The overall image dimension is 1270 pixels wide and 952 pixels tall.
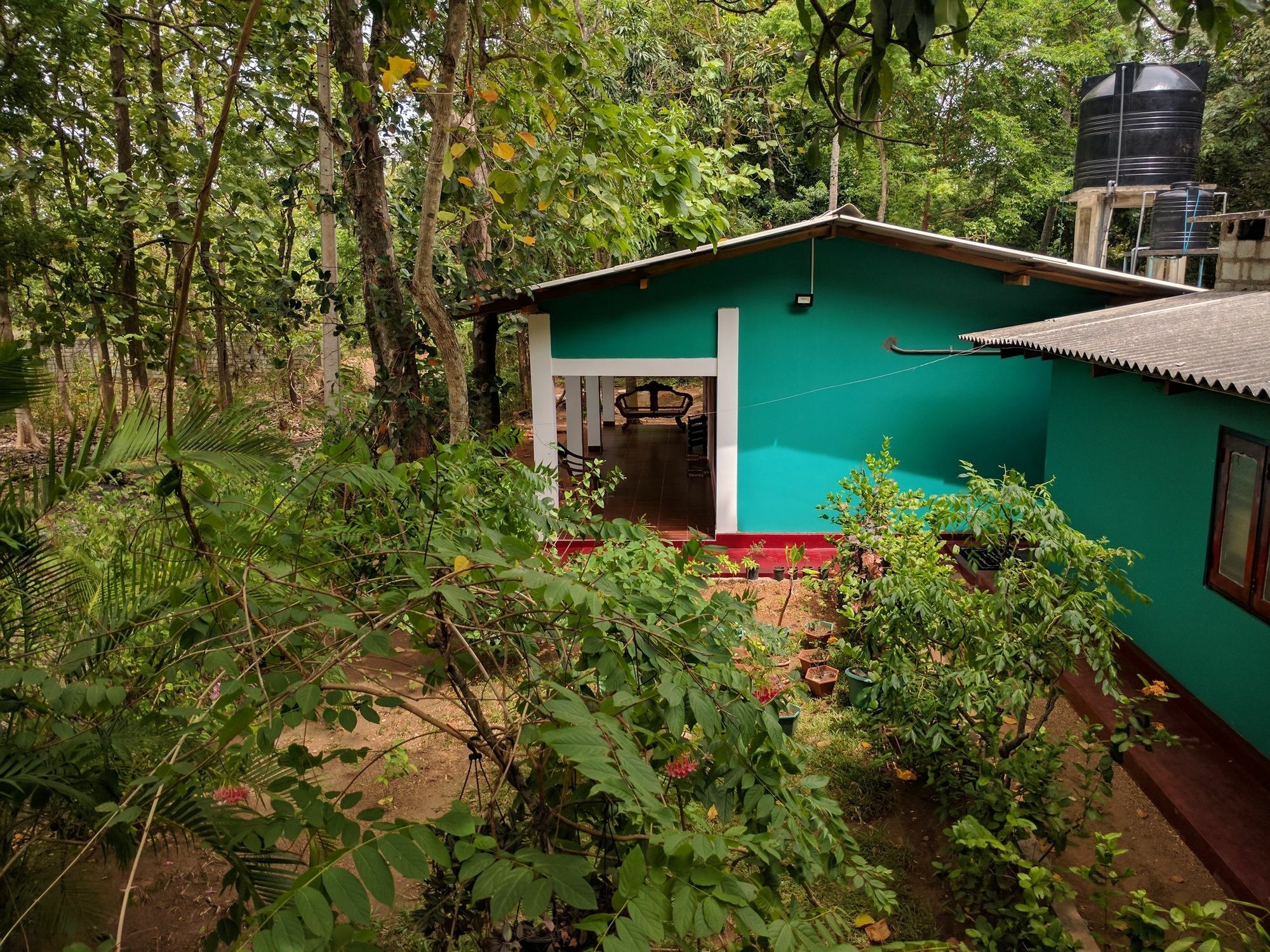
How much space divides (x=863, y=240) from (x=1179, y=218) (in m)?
6.35

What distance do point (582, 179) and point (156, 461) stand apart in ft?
12.9

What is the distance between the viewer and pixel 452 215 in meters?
5.46

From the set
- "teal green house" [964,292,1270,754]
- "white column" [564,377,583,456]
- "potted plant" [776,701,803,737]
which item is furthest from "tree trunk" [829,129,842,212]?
"potted plant" [776,701,803,737]

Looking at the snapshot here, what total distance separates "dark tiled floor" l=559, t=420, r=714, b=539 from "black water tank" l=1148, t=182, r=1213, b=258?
282 inches

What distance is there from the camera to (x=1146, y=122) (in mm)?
12734

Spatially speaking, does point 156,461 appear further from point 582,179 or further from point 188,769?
point 582,179

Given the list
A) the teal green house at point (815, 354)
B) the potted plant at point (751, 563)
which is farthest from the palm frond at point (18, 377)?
the teal green house at point (815, 354)

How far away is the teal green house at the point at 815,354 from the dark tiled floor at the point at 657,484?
3.77 feet

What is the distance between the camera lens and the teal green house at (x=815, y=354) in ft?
28.3

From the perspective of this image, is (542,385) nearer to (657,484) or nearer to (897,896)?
(657,484)

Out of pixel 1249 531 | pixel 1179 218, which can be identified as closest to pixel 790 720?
pixel 1249 531

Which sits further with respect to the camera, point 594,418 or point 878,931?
point 594,418

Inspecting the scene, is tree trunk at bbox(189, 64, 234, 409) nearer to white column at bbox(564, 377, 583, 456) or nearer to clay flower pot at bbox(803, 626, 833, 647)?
white column at bbox(564, 377, 583, 456)

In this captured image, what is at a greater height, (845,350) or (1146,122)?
(1146,122)
